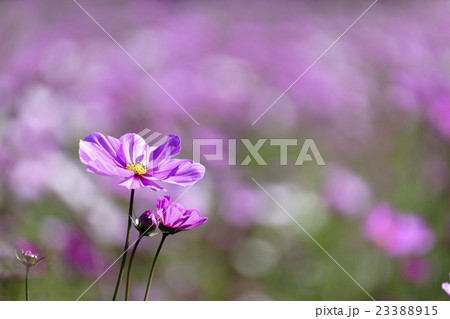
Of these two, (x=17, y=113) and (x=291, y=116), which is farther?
(x=291, y=116)

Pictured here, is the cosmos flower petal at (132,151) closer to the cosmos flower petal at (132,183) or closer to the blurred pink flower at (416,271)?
the cosmos flower petal at (132,183)

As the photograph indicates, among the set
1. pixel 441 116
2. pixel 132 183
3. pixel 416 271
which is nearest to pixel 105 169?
pixel 132 183

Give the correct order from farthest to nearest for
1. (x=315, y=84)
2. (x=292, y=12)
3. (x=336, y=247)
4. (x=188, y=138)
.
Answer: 1. (x=292, y=12)
2. (x=315, y=84)
3. (x=188, y=138)
4. (x=336, y=247)

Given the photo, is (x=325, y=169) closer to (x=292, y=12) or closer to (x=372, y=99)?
(x=372, y=99)

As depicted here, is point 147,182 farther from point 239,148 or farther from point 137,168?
point 239,148

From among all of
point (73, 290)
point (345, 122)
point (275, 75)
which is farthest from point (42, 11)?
point (73, 290)

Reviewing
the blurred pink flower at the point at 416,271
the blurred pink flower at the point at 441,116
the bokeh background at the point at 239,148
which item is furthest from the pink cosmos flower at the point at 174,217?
the blurred pink flower at the point at 441,116
